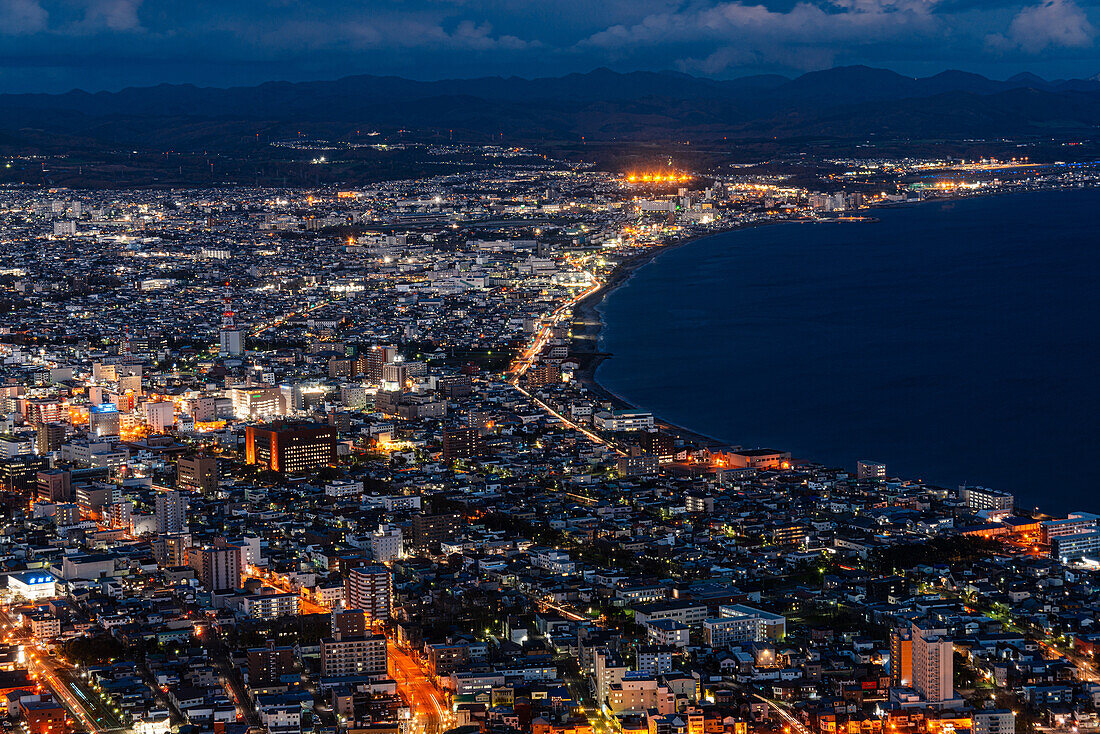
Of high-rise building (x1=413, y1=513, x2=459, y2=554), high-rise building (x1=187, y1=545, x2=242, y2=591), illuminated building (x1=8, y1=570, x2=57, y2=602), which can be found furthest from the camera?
high-rise building (x1=413, y1=513, x2=459, y2=554)

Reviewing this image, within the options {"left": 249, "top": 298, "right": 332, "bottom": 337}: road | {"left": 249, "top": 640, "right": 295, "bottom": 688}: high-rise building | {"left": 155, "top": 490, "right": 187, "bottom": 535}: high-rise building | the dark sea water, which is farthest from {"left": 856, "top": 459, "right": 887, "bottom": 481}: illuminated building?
{"left": 249, "top": 298, "right": 332, "bottom": 337}: road

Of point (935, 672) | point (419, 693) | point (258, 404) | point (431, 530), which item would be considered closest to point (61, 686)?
point (419, 693)

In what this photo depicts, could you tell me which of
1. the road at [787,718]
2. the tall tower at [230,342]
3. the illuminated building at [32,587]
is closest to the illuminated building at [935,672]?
the road at [787,718]

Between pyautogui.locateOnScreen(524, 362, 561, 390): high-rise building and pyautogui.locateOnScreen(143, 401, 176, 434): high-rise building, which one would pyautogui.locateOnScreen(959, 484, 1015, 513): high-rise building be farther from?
pyautogui.locateOnScreen(143, 401, 176, 434): high-rise building

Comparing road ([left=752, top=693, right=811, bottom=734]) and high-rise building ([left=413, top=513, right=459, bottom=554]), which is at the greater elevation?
road ([left=752, top=693, right=811, bottom=734])

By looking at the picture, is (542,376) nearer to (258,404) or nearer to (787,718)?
(258,404)

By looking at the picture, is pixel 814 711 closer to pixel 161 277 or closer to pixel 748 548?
pixel 748 548

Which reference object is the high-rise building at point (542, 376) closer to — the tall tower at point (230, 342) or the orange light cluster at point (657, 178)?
the tall tower at point (230, 342)
